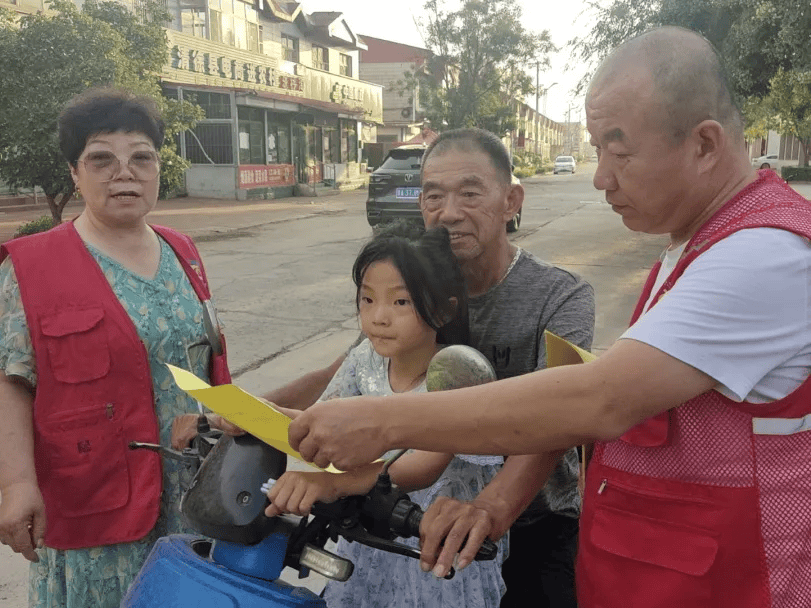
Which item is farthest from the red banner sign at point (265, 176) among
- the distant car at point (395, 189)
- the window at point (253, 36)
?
the distant car at point (395, 189)

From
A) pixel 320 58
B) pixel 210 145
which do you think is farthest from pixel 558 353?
pixel 320 58

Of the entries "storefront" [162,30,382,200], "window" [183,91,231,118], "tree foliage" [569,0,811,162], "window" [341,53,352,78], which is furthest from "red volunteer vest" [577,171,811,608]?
"window" [341,53,352,78]

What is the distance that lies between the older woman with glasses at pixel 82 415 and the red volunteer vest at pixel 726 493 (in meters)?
1.12

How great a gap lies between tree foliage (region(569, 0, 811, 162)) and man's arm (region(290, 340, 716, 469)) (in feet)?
27.3

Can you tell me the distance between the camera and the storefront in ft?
76.0

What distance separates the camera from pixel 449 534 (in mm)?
1182

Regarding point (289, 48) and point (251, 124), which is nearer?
point (251, 124)

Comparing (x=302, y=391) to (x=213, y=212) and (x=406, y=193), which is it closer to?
(x=406, y=193)

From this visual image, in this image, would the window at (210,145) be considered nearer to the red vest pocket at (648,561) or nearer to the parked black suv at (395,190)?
the parked black suv at (395,190)

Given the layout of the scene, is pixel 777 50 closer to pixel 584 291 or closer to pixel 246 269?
pixel 246 269

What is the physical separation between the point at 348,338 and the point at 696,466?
5.87 meters

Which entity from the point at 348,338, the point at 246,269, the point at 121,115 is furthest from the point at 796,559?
the point at 246,269

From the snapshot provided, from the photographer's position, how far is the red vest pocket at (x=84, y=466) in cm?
198

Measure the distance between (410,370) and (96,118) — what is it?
1.27 m
